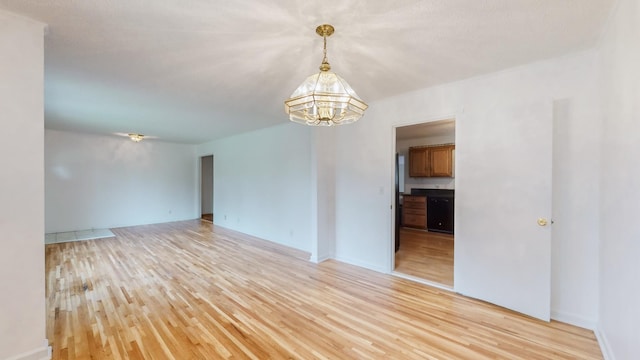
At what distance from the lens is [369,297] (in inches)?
115

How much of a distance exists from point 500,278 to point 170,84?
4.23m

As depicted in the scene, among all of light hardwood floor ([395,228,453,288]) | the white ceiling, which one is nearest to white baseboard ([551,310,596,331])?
light hardwood floor ([395,228,453,288])

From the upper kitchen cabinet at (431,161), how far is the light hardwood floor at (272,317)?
13.3ft

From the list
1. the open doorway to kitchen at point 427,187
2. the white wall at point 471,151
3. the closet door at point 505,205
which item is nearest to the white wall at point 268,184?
the white wall at point 471,151

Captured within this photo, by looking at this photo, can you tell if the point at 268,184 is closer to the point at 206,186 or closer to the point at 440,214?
the point at 440,214

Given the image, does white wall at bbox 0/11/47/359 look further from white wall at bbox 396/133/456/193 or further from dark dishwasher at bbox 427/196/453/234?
white wall at bbox 396/133/456/193

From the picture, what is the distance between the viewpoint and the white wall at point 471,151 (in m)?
2.31

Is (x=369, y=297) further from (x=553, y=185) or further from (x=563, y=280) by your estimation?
(x=553, y=185)

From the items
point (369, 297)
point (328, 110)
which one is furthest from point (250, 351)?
point (328, 110)

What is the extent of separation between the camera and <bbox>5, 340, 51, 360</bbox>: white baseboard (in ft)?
5.79

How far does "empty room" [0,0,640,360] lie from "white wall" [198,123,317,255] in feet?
2.13

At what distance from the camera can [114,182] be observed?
690 cm

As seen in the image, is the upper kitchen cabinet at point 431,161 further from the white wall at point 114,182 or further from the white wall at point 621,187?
the white wall at point 114,182

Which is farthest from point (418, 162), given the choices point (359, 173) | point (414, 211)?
point (359, 173)
